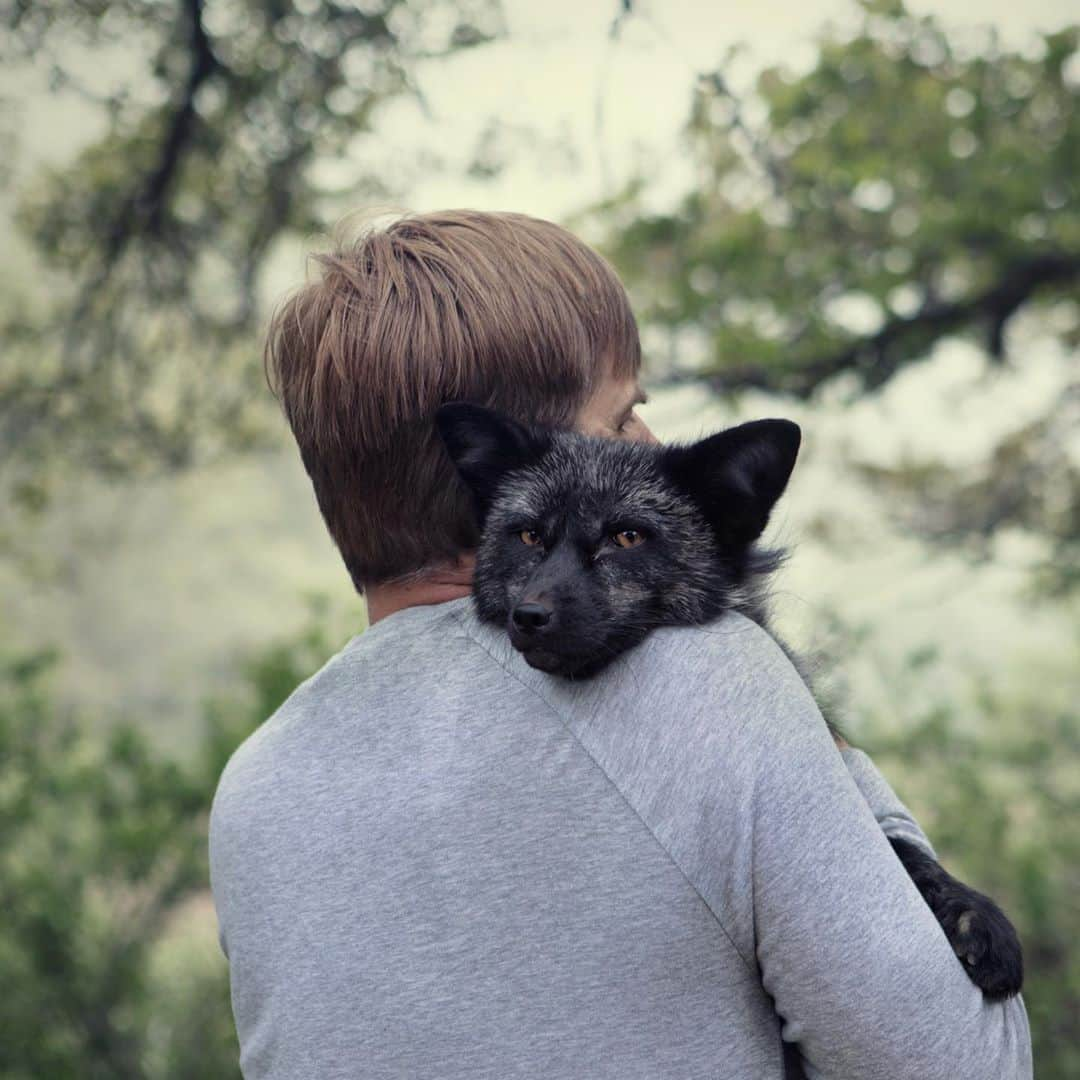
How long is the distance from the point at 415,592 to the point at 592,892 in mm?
617

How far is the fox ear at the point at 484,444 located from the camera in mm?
1809

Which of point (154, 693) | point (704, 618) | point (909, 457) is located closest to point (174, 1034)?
point (909, 457)

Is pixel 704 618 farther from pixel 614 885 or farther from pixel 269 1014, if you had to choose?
pixel 269 1014

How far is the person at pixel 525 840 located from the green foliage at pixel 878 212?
13.3ft

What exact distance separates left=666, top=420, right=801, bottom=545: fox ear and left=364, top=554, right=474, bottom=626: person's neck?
1.53ft

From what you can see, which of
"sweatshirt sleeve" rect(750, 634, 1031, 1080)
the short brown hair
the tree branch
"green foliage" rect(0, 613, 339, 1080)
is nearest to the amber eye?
the short brown hair

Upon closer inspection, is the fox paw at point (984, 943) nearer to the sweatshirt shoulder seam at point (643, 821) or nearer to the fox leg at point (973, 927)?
the fox leg at point (973, 927)

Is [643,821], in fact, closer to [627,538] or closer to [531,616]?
[531,616]

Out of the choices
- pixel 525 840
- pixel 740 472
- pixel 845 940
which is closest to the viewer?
pixel 845 940

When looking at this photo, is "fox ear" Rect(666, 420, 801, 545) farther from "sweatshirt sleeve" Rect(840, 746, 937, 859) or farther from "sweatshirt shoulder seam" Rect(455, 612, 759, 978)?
"sweatshirt shoulder seam" Rect(455, 612, 759, 978)

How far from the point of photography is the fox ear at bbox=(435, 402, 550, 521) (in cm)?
181

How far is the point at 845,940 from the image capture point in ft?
4.42

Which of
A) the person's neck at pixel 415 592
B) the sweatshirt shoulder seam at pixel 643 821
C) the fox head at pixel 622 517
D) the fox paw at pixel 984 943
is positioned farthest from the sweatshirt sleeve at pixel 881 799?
the person's neck at pixel 415 592

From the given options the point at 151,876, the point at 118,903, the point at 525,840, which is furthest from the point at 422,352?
the point at 118,903
